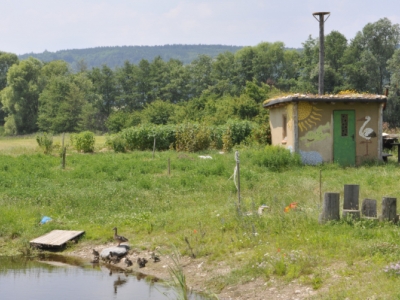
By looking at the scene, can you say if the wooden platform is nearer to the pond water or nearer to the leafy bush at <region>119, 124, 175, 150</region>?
the pond water

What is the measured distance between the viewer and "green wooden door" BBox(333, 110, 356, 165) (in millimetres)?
24469

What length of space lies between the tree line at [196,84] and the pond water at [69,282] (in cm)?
2386

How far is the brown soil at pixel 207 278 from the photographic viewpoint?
33.2 feet

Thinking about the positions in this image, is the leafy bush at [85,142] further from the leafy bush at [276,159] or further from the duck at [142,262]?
the duck at [142,262]

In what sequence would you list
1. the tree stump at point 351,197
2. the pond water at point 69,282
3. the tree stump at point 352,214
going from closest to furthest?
1. the pond water at point 69,282
2. the tree stump at point 352,214
3. the tree stump at point 351,197

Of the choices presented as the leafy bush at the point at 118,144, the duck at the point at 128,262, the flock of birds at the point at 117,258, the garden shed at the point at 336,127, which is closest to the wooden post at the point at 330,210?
the flock of birds at the point at 117,258

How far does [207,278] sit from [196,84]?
255 feet

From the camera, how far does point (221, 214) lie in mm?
14703

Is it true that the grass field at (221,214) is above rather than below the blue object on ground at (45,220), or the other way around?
above

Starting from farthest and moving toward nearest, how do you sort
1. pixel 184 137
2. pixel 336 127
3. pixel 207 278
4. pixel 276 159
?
pixel 184 137, pixel 336 127, pixel 276 159, pixel 207 278

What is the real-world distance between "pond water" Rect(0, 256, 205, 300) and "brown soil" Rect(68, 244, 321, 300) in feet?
1.09

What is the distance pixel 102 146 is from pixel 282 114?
1227 centimetres

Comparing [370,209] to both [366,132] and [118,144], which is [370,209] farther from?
[118,144]

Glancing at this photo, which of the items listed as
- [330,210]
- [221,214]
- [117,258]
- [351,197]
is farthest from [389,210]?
[117,258]
